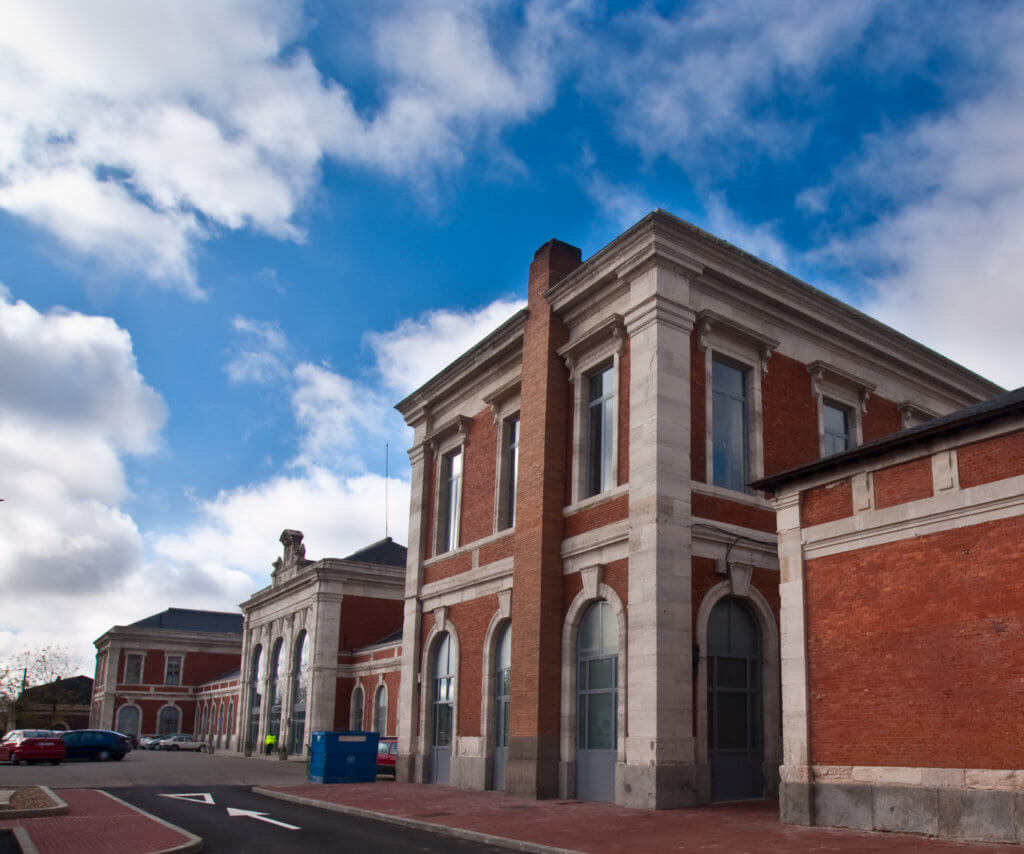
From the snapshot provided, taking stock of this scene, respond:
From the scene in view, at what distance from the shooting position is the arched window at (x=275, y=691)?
49.1 metres

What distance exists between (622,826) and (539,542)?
701cm

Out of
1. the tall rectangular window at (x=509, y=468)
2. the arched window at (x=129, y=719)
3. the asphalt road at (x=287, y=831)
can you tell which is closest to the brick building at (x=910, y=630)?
the asphalt road at (x=287, y=831)

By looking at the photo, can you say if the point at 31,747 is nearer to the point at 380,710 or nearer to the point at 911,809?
the point at 380,710

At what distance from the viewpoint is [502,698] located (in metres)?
21.5

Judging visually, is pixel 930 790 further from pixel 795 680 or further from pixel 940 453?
pixel 940 453

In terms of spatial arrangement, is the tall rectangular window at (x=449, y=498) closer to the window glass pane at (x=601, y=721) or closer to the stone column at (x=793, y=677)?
the window glass pane at (x=601, y=721)

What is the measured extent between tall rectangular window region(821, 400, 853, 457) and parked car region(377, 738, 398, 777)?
15628 mm

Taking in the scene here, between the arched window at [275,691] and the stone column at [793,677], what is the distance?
39.4 meters

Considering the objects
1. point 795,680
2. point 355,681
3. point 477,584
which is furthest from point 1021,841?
point 355,681

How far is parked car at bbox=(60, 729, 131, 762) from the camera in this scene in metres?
39.4

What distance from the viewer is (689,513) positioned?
57.8 feet

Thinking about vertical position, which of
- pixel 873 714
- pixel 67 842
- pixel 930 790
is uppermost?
pixel 873 714

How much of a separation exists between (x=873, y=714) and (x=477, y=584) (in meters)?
11.9

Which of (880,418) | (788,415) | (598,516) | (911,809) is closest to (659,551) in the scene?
(598,516)
